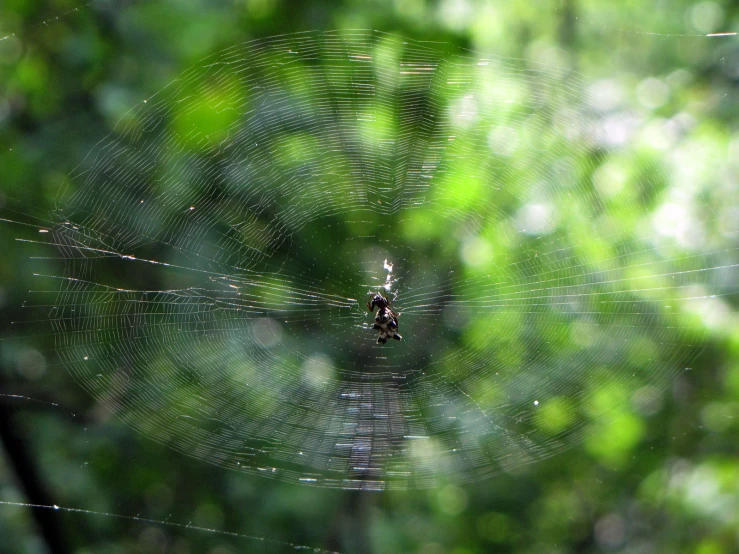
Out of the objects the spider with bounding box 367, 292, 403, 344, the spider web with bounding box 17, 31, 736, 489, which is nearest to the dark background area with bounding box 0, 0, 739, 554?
the spider web with bounding box 17, 31, 736, 489

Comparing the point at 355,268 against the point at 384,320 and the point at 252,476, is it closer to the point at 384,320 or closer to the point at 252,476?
the point at 384,320

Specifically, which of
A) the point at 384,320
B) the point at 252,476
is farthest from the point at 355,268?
the point at 252,476

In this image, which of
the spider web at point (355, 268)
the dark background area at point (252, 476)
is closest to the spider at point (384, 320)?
the spider web at point (355, 268)

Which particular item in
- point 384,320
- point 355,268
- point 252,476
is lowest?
point 252,476

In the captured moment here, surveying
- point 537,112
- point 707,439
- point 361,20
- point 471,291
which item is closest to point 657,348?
point 707,439

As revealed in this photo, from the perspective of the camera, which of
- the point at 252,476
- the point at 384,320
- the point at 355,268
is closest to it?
the point at 384,320

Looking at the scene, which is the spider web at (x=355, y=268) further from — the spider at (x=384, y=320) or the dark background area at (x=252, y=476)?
the dark background area at (x=252, y=476)

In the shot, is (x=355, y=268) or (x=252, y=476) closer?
(x=355, y=268)
